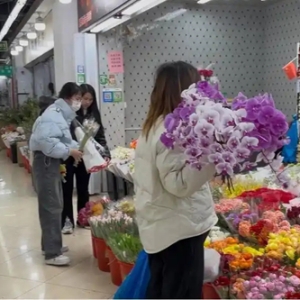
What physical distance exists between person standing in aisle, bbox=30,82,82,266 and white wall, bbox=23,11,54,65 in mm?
6133

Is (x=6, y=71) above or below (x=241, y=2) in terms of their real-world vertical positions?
below

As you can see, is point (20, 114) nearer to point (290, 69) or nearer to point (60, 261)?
point (290, 69)

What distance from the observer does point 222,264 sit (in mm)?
2426

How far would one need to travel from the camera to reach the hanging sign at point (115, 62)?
6.49m

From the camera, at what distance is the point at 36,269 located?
12.9 feet

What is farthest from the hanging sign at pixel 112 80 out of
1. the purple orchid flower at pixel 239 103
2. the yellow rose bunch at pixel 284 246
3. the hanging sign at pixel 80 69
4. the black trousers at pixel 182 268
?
the purple orchid flower at pixel 239 103

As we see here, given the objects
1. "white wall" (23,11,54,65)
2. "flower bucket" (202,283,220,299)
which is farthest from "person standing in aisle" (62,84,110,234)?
"white wall" (23,11,54,65)

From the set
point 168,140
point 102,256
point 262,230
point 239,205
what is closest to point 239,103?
point 168,140

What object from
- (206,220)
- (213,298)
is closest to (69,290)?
(213,298)

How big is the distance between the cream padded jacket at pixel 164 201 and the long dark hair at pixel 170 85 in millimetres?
61

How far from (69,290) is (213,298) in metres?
1.36

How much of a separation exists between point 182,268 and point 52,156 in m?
1.98

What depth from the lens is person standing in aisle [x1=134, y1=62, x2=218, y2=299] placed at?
2.00 meters

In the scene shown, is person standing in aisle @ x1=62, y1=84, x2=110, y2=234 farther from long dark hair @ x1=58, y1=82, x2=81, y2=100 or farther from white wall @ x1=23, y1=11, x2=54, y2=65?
white wall @ x1=23, y1=11, x2=54, y2=65
